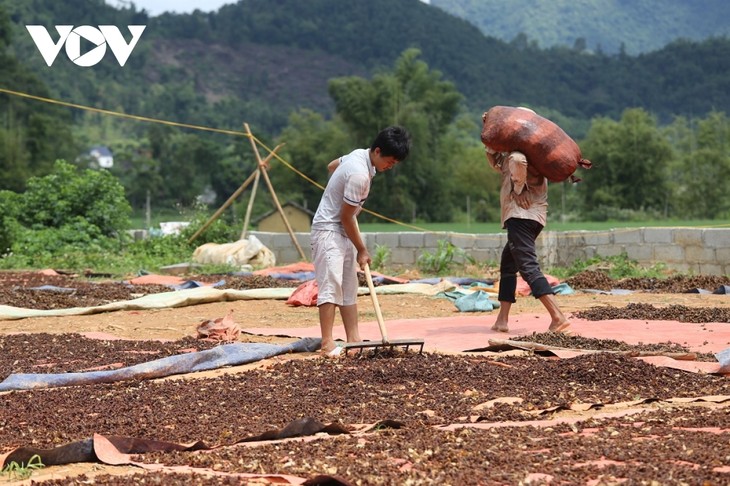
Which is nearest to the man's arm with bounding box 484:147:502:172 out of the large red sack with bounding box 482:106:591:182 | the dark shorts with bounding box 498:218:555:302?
the large red sack with bounding box 482:106:591:182

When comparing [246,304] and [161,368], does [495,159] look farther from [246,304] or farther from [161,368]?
[246,304]

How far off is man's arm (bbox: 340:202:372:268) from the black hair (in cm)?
36

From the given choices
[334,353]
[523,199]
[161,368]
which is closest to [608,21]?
→ [523,199]

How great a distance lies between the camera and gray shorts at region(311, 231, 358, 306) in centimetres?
634

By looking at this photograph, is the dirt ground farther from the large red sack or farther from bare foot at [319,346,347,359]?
the large red sack

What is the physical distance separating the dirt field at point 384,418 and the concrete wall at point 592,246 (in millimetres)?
7907

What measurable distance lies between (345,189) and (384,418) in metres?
2.03

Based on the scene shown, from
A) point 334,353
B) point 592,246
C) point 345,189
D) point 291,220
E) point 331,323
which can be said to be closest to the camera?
point 334,353

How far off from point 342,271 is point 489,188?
4422cm

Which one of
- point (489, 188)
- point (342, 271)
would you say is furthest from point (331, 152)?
point (342, 271)

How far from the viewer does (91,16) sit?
10725 centimetres

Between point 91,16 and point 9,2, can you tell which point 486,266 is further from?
point 91,16

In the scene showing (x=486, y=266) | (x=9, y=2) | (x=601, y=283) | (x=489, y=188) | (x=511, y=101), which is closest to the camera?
(x=601, y=283)

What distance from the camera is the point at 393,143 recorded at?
20.2 ft
